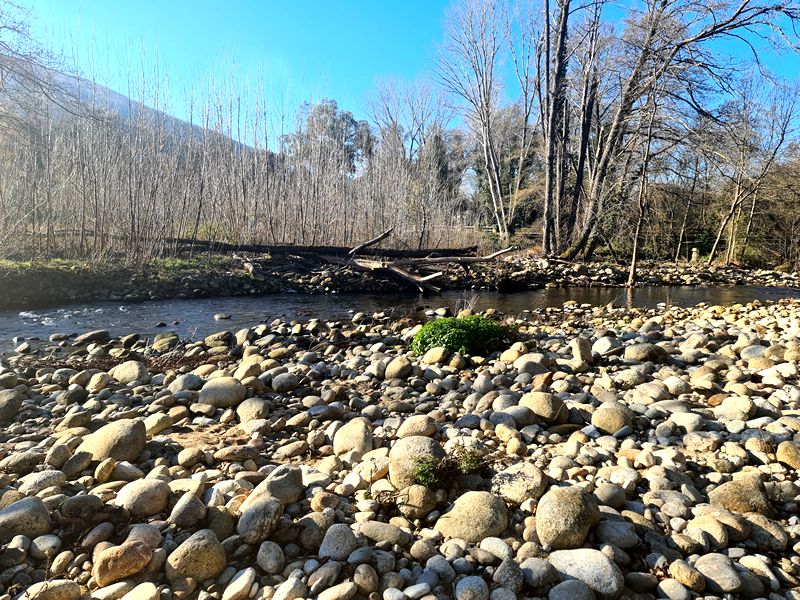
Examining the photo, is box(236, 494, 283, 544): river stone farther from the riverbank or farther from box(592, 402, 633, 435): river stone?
the riverbank

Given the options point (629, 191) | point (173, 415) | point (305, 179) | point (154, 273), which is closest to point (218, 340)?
point (173, 415)

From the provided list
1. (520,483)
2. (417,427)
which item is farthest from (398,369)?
(520,483)

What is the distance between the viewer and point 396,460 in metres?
2.37

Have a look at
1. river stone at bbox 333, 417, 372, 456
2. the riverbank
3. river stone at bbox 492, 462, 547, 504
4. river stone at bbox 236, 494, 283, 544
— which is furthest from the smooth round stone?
the riverbank

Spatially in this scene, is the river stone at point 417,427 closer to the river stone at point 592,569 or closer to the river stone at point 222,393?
the river stone at point 592,569

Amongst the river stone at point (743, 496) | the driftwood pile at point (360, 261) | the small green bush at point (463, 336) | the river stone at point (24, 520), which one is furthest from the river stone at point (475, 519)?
the driftwood pile at point (360, 261)

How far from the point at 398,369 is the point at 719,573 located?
284 centimetres

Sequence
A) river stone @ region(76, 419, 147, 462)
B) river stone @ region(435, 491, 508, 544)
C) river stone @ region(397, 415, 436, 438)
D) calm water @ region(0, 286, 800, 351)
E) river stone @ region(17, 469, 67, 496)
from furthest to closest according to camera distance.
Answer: calm water @ region(0, 286, 800, 351) → river stone @ region(397, 415, 436, 438) → river stone @ region(76, 419, 147, 462) → river stone @ region(17, 469, 67, 496) → river stone @ region(435, 491, 508, 544)

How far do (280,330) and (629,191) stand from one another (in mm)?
15074

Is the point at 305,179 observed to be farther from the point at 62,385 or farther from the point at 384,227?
the point at 62,385

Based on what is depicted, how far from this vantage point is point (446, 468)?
2.30 m

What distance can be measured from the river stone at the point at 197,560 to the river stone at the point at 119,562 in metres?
0.10

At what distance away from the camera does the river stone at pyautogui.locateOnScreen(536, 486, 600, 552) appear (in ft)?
6.16

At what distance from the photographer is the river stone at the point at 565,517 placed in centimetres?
188
